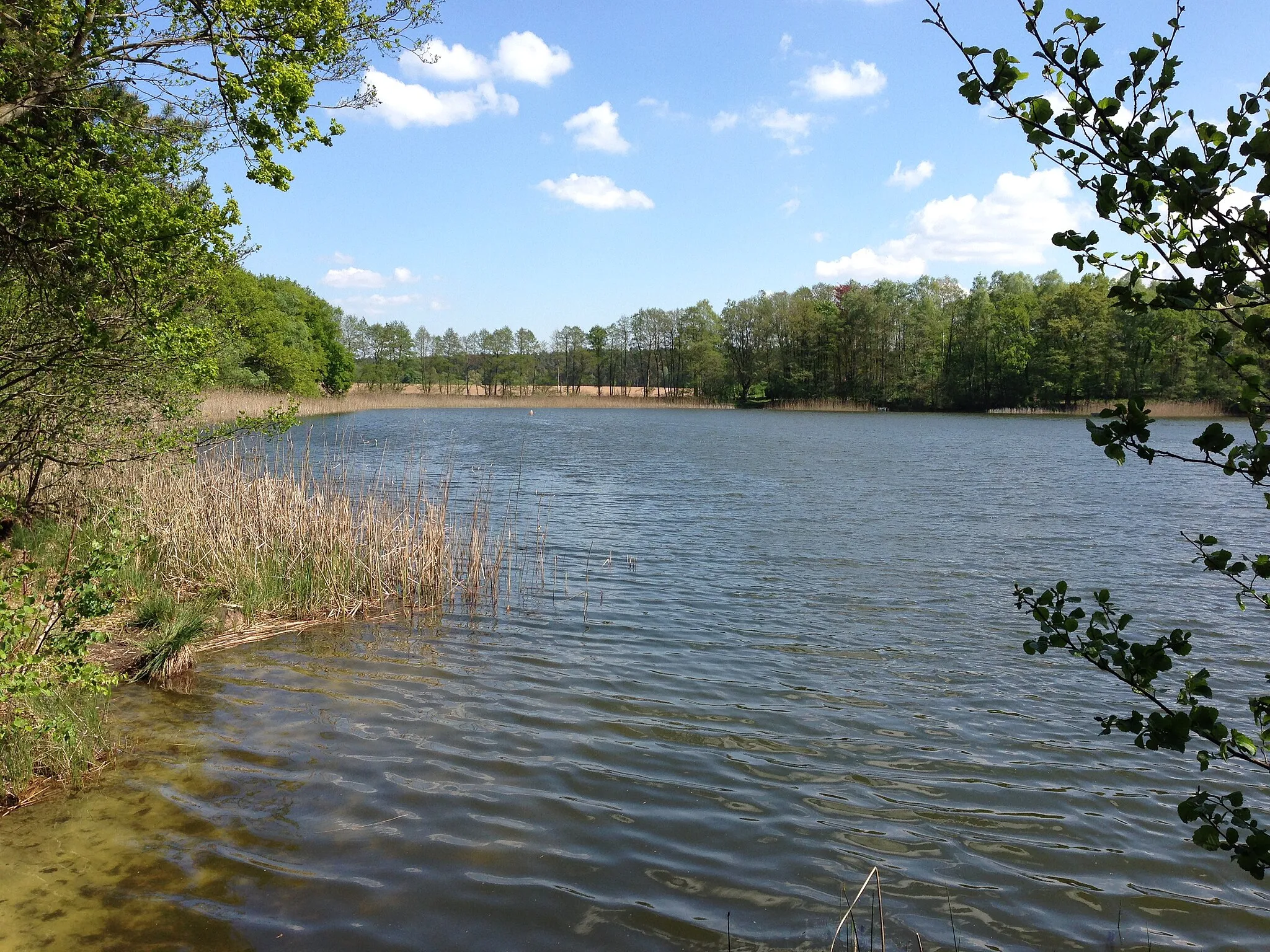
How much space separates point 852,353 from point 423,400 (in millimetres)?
43296

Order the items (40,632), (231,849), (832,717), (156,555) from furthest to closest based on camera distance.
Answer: (156,555) < (832,717) < (40,632) < (231,849)

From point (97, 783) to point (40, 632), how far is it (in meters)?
1.05

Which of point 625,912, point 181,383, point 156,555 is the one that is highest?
point 181,383

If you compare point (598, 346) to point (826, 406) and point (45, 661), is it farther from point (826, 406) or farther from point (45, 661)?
point (45, 661)

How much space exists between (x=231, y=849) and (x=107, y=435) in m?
6.12

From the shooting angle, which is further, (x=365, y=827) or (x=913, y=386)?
(x=913, y=386)

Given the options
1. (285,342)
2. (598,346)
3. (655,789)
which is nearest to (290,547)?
(655,789)

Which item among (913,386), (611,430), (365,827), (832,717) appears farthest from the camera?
(913,386)

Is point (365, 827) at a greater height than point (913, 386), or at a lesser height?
lesser

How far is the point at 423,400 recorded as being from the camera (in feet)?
233

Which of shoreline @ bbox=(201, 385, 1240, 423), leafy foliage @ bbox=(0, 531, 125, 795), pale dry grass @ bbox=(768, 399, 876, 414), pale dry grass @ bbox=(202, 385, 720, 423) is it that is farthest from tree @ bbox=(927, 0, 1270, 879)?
pale dry grass @ bbox=(768, 399, 876, 414)

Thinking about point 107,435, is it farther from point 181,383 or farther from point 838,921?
point 838,921

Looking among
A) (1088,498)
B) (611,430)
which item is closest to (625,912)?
(1088,498)

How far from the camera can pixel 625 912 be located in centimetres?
422
